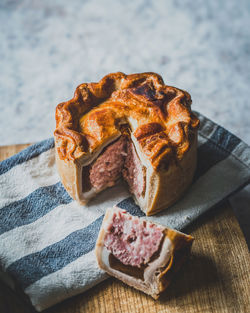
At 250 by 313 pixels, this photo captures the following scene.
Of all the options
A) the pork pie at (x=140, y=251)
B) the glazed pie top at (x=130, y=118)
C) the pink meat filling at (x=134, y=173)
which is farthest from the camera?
the pink meat filling at (x=134, y=173)

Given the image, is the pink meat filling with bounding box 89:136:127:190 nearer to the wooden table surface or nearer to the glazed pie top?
the glazed pie top

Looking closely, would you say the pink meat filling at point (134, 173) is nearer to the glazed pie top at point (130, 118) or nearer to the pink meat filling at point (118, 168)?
the pink meat filling at point (118, 168)

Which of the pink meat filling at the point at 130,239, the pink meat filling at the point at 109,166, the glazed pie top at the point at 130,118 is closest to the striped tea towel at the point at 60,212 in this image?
the pink meat filling at the point at 109,166

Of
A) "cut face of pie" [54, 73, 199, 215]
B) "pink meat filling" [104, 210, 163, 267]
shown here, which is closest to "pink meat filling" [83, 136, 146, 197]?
"cut face of pie" [54, 73, 199, 215]

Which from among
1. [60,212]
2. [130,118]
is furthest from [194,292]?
[130,118]

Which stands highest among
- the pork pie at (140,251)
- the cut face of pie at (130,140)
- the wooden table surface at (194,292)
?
the cut face of pie at (130,140)

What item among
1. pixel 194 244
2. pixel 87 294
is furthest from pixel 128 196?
pixel 87 294

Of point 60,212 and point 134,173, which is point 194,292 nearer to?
point 134,173
